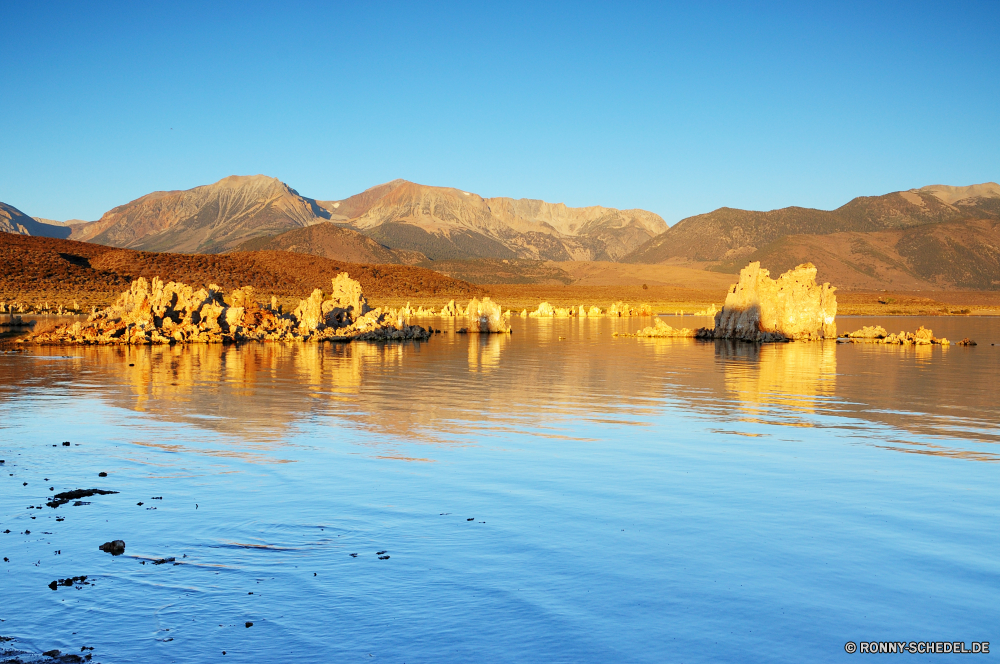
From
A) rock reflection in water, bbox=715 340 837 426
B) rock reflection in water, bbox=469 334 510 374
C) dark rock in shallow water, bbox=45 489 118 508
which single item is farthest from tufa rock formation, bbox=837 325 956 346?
dark rock in shallow water, bbox=45 489 118 508

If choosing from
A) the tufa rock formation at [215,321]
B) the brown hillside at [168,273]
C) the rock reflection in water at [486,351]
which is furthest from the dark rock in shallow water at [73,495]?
the brown hillside at [168,273]

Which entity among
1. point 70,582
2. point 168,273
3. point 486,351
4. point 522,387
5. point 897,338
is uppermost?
point 168,273

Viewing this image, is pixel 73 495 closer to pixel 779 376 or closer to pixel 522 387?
pixel 522 387

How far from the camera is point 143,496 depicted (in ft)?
34.7

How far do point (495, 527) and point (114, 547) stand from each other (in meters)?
4.16

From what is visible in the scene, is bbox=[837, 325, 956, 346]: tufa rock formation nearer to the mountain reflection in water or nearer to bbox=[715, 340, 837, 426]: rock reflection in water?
bbox=[715, 340, 837, 426]: rock reflection in water

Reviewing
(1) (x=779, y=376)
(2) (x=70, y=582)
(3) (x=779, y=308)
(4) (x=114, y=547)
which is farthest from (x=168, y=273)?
(2) (x=70, y=582)

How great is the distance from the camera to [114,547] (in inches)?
328

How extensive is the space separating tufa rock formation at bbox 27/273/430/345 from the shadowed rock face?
2047cm

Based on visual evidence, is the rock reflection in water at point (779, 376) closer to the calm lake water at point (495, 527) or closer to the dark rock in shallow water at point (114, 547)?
the calm lake water at point (495, 527)

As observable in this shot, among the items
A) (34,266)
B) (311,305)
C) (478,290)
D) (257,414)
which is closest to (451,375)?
(257,414)

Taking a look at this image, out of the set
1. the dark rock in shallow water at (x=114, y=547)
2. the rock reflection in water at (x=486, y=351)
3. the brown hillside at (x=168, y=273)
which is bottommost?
the dark rock in shallow water at (x=114, y=547)

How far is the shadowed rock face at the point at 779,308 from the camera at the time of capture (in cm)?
5034

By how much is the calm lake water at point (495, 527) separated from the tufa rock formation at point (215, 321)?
21.4m
